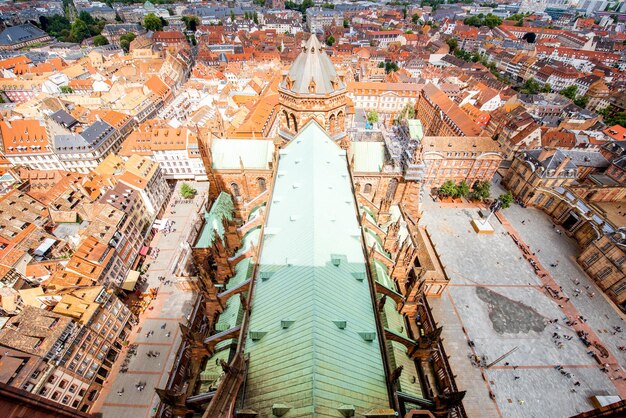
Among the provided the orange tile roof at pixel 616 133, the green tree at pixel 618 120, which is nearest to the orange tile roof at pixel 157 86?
the orange tile roof at pixel 616 133

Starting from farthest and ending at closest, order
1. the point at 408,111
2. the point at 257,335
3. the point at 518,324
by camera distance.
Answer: the point at 408,111 < the point at 518,324 < the point at 257,335

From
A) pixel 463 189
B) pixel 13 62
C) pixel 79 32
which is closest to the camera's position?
pixel 463 189

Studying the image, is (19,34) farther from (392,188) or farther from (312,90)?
(392,188)

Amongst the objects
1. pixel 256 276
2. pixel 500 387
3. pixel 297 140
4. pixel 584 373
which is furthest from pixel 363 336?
pixel 584 373

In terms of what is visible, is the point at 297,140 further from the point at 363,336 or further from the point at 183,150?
the point at 183,150

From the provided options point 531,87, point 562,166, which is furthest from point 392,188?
point 531,87

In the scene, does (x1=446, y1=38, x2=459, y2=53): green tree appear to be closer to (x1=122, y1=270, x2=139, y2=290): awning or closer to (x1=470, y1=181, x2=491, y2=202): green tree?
(x1=470, y1=181, x2=491, y2=202): green tree

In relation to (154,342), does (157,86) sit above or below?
above
